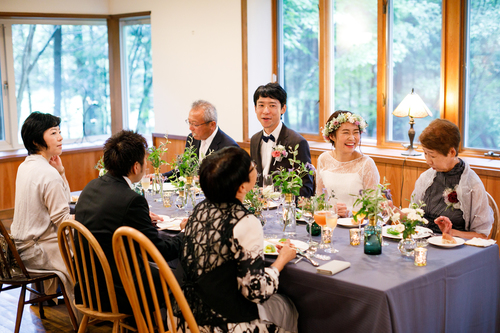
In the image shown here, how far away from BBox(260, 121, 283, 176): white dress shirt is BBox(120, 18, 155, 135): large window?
3.34m

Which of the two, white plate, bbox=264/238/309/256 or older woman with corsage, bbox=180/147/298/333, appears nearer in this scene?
older woman with corsage, bbox=180/147/298/333

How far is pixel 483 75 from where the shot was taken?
424 cm

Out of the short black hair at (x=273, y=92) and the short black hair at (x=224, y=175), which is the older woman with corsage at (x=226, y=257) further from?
the short black hair at (x=273, y=92)

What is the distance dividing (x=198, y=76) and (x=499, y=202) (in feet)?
12.1

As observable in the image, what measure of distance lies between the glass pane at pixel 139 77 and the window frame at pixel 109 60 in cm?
14

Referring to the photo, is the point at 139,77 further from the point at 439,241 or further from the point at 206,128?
the point at 439,241

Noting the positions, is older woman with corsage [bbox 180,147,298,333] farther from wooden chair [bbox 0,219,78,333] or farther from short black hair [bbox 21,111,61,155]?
short black hair [bbox 21,111,61,155]

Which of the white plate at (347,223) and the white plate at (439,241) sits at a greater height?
the white plate at (347,223)

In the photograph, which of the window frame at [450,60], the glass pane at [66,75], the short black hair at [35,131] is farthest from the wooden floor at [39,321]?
the glass pane at [66,75]

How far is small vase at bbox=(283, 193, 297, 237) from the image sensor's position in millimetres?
2631

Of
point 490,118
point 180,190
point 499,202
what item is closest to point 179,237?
point 180,190

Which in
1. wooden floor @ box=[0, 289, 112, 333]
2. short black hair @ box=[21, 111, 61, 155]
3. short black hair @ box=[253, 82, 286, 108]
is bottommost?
wooden floor @ box=[0, 289, 112, 333]

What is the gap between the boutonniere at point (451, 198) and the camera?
2770mm

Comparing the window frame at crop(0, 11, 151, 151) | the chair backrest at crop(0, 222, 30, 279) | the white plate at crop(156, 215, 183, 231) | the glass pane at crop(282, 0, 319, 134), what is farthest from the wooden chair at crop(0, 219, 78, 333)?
the window frame at crop(0, 11, 151, 151)
